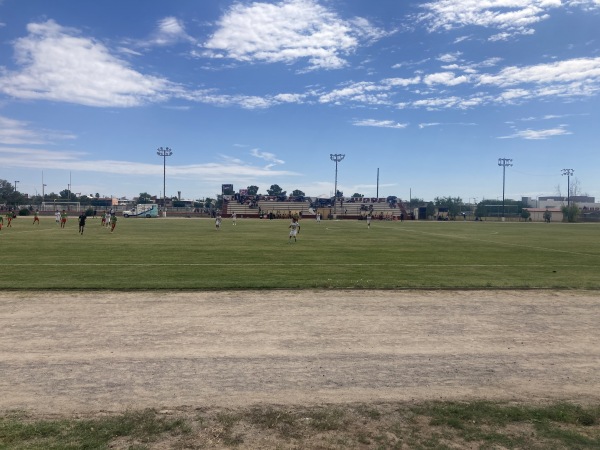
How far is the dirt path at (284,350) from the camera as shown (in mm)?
5305

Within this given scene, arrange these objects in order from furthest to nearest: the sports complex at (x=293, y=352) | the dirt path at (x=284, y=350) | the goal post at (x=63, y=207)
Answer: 1. the goal post at (x=63, y=207)
2. the dirt path at (x=284, y=350)
3. the sports complex at (x=293, y=352)

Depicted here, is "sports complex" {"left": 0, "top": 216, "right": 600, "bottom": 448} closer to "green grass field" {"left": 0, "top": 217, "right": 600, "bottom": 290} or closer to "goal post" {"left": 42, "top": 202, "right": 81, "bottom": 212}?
"green grass field" {"left": 0, "top": 217, "right": 600, "bottom": 290}

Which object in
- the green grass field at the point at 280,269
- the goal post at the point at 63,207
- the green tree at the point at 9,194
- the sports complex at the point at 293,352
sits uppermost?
the green tree at the point at 9,194

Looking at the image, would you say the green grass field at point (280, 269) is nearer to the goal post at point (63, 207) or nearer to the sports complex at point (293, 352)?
the sports complex at point (293, 352)

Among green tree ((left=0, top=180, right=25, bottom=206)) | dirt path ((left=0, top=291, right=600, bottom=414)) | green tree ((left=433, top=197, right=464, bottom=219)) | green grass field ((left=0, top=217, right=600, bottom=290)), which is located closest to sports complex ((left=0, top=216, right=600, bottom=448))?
dirt path ((left=0, top=291, right=600, bottom=414))

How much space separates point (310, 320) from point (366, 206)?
107m

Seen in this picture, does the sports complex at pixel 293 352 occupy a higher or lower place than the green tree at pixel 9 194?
lower

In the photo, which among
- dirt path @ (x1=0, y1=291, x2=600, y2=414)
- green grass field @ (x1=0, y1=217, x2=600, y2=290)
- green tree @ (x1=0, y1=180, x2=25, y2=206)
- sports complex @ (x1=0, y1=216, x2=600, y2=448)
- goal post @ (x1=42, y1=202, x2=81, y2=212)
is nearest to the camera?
Result: sports complex @ (x1=0, y1=216, x2=600, y2=448)

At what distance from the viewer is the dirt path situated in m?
5.30

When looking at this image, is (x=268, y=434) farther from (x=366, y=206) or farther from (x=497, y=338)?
(x=366, y=206)

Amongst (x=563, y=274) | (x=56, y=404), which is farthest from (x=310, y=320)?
(x=563, y=274)

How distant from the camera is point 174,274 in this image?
1405 cm

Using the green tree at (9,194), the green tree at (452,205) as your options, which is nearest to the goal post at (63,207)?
the green tree at (9,194)

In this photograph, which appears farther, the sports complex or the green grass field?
the green grass field
